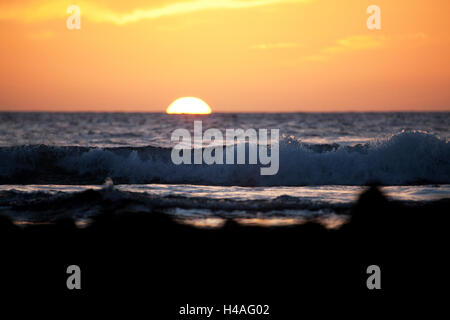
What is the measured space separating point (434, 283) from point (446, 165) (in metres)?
10.2

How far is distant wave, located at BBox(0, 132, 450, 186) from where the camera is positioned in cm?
1228

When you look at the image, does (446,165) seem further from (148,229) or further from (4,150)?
(4,150)

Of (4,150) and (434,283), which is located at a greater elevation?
(4,150)

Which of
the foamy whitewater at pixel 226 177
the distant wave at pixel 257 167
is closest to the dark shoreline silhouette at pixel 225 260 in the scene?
the foamy whitewater at pixel 226 177

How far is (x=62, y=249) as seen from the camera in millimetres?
4793

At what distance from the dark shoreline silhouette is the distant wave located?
21.2 feet

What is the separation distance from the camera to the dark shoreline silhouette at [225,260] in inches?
167

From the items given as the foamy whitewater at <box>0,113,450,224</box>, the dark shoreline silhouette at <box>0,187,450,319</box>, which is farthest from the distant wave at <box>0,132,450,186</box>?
the dark shoreline silhouette at <box>0,187,450,319</box>

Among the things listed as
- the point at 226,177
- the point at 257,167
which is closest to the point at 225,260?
the point at 226,177

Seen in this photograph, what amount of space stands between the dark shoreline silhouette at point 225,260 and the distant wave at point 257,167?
21.2 feet

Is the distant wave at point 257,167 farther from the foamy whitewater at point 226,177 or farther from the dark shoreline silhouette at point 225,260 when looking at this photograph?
the dark shoreline silhouette at point 225,260
